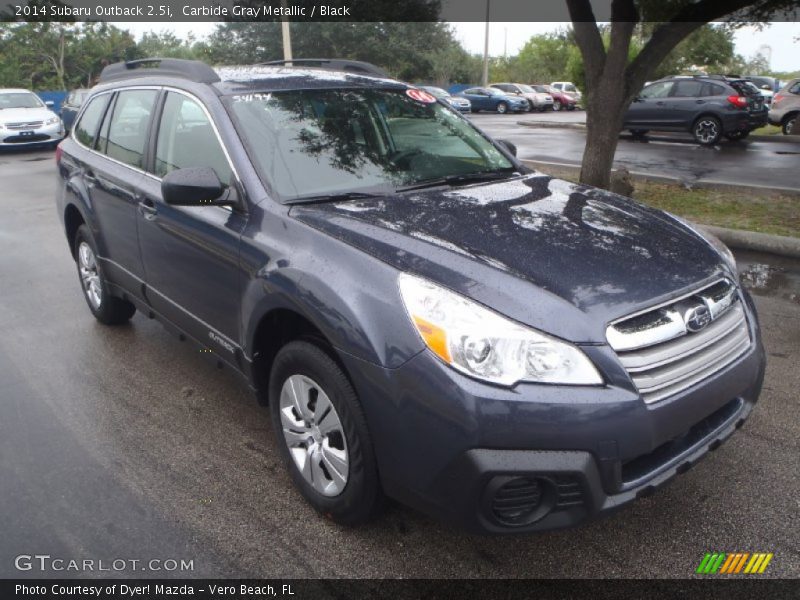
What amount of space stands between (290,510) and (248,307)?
891mm

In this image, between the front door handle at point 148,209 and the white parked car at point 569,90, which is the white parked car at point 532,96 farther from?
the front door handle at point 148,209

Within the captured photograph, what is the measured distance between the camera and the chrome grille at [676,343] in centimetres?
224

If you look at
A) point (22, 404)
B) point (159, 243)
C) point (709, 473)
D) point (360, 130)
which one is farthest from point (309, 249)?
point (22, 404)

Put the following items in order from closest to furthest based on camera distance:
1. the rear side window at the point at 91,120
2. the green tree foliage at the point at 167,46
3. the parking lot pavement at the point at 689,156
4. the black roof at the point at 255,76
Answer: the black roof at the point at 255,76
the rear side window at the point at 91,120
the parking lot pavement at the point at 689,156
the green tree foliage at the point at 167,46

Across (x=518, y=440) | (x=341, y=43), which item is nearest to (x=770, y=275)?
(x=518, y=440)

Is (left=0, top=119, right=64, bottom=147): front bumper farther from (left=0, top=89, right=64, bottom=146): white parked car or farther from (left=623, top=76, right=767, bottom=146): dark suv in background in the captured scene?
(left=623, top=76, right=767, bottom=146): dark suv in background

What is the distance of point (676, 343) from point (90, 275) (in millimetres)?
4282

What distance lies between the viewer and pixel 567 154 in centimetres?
1491

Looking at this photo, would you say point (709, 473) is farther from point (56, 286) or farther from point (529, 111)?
point (529, 111)

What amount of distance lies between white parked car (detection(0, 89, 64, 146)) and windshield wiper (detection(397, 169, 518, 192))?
1715cm

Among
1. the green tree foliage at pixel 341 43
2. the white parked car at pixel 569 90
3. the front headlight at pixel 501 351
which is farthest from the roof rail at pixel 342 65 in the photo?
the green tree foliage at pixel 341 43

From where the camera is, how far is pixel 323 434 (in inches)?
105

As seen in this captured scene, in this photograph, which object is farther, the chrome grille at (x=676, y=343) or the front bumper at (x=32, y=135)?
the front bumper at (x=32, y=135)

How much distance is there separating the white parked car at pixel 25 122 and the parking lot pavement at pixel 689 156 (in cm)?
1151
